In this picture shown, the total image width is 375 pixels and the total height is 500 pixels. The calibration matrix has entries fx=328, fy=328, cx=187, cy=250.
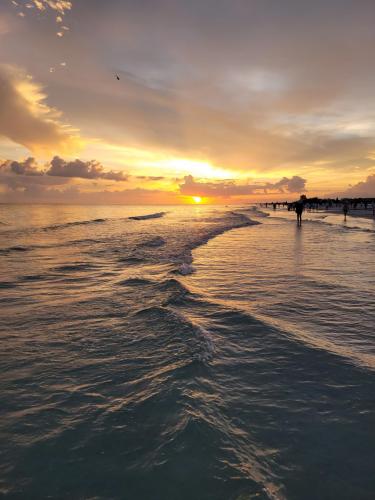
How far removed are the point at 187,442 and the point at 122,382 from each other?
5.65ft

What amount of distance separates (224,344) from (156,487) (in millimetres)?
3724

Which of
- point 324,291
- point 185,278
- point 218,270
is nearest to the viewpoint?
point 324,291

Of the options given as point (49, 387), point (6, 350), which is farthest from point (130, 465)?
point (6, 350)

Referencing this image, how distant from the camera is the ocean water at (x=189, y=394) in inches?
135

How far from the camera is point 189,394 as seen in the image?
195 inches

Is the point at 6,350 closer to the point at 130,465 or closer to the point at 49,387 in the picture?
the point at 49,387

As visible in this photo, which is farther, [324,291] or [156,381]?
[324,291]

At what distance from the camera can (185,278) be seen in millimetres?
13516

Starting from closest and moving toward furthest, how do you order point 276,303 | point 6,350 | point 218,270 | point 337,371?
point 337,371, point 6,350, point 276,303, point 218,270

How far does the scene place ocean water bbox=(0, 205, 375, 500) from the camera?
3.42 metres

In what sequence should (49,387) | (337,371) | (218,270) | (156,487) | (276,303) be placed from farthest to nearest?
(218,270), (276,303), (337,371), (49,387), (156,487)

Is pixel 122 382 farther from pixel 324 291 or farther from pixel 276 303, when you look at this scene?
pixel 324 291

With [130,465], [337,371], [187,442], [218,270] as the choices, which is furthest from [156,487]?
[218,270]

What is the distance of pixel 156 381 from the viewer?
5324 mm
